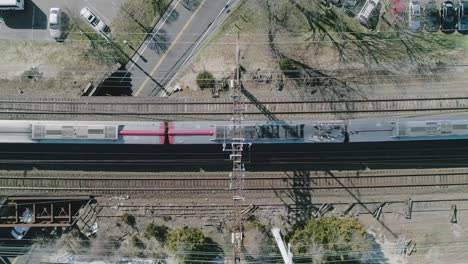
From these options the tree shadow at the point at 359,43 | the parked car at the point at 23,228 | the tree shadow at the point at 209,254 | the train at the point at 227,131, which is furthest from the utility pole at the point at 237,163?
the parked car at the point at 23,228

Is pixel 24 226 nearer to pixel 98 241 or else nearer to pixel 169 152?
pixel 98 241

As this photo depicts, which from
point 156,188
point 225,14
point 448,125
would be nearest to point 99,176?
point 156,188

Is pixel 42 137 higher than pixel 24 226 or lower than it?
higher

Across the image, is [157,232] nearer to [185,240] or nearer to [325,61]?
[185,240]

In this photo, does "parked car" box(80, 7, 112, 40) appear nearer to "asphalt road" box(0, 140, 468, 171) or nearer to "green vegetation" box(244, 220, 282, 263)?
"asphalt road" box(0, 140, 468, 171)

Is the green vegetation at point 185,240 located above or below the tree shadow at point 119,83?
below

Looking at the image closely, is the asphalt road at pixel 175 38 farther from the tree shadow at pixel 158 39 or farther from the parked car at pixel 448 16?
the parked car at pixel 448 16
